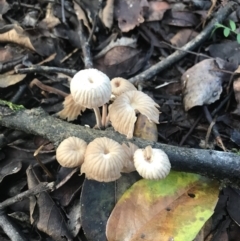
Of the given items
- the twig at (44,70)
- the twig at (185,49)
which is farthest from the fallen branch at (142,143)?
the twig at (185,49)

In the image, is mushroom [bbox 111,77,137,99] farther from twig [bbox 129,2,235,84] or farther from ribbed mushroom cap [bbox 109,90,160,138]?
twig [bbox 129,2,235,84]

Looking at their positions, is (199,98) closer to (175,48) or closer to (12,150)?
(175,48)

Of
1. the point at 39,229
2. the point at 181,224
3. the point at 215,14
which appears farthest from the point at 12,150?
the point at 215,14

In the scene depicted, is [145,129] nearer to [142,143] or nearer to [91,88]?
[142,143]

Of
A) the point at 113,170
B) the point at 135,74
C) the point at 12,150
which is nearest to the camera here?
the point at 113,170

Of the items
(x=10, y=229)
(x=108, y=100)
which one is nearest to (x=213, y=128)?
(x=108, y=100)

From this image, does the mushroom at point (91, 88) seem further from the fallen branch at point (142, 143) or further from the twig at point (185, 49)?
the twig at point (185, 49)
